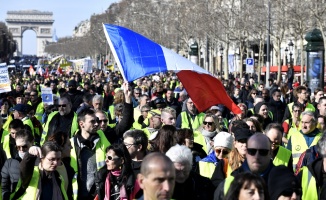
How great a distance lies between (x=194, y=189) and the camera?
22.8ft

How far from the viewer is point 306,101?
15.4 meters

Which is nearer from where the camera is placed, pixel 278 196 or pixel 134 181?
pixel 278 196

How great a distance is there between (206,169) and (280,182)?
179 centimetres

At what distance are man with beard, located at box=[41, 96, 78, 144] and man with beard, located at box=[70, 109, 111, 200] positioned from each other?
205cm

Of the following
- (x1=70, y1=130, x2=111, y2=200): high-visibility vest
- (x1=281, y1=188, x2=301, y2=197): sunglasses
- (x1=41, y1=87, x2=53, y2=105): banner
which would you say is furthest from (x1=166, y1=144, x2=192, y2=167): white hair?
(x1=41, y1=87, x2=53, y2=105): banner

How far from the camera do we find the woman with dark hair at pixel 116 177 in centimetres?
777

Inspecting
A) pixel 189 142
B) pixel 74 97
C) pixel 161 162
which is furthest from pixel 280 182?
pixel 74 97

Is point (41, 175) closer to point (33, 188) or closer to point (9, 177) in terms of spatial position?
point (33, 188)

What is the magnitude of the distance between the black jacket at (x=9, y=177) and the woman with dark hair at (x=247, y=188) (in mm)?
2798

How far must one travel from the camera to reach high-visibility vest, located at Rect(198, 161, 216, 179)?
844cm

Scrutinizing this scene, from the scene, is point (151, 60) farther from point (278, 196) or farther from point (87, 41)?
point (87, 41)

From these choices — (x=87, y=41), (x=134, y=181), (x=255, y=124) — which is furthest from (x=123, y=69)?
(x=87, y=41)

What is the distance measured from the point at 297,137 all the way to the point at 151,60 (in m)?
2.15

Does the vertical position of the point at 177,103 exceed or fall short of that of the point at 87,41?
it falls short
